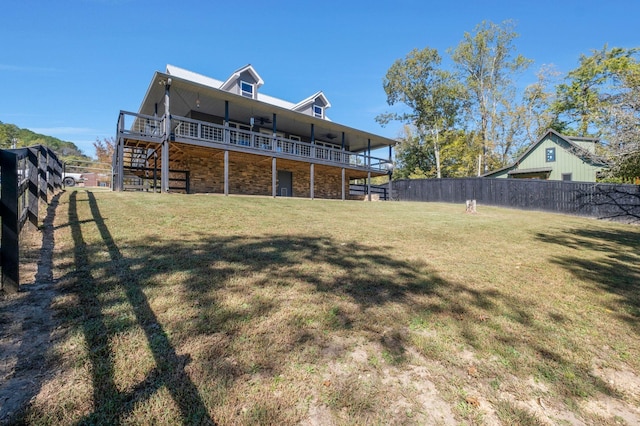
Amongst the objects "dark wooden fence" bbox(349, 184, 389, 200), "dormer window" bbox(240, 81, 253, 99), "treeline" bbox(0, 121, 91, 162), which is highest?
"treeline" bbox(0, 121, 91, 162)

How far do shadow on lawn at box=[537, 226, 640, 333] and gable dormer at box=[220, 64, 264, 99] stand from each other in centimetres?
1602

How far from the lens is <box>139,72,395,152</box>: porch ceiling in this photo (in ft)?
40.3

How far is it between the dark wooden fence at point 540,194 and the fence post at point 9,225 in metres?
18.6

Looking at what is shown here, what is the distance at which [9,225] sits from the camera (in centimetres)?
233

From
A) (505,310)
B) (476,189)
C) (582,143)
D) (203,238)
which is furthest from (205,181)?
(582,143)

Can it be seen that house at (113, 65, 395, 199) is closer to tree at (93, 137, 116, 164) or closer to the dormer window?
the dormer window

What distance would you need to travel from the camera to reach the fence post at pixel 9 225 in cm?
230

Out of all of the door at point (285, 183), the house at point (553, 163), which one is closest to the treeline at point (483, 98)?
the house at point (553, 163)

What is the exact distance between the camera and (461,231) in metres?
6.95

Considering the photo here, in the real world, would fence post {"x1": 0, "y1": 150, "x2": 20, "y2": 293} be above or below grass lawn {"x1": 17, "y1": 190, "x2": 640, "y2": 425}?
above

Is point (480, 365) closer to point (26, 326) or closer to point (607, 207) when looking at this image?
point (26, 326)

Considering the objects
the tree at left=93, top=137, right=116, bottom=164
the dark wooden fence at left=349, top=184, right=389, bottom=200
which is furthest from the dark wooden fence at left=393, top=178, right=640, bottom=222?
the tree at left=93, top=137, right=116, bottom=164

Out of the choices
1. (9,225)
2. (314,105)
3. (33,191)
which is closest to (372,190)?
(314,105)

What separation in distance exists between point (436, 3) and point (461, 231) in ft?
48.2
